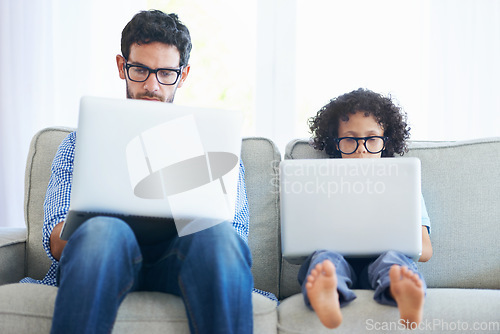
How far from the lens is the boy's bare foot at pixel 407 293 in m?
1.10

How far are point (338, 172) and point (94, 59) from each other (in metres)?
1.71

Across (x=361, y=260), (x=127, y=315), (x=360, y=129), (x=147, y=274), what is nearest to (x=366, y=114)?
(x=360, y=129)

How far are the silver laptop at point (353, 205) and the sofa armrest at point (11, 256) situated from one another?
2.58ft

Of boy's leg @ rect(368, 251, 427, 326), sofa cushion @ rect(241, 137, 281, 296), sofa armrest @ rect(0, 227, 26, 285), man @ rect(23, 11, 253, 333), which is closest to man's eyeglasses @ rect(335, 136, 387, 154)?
sofa cushion @ rect(241, 137, 281, 296)

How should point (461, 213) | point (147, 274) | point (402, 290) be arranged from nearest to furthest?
point (402, 290) → point (147, 274) → point (461, 213)

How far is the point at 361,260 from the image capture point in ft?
4.78

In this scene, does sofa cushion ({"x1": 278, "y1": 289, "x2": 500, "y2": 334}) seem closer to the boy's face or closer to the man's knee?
the man's knee

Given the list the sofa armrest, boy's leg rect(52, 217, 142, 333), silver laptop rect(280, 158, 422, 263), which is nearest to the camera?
boy's leg rect(52, 217, 142, 333)

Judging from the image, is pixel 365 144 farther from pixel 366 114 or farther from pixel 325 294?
pixel 325 294

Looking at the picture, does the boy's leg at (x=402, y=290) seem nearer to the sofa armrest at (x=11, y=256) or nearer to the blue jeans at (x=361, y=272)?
Answer: the blue jeans at (x=361, y=272)

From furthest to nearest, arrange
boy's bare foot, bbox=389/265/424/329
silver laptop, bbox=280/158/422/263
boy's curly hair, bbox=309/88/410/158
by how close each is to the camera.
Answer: boy's curly hair, bbox=309/88/410/158 < silver laptop, bbox=280/158/422/263 < boy's bare foot, bbox=389/265/424/329

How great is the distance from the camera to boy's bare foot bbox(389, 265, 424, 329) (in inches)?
43.3

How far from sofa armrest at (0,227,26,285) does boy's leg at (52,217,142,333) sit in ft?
1.63

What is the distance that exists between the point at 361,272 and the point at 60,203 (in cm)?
80
